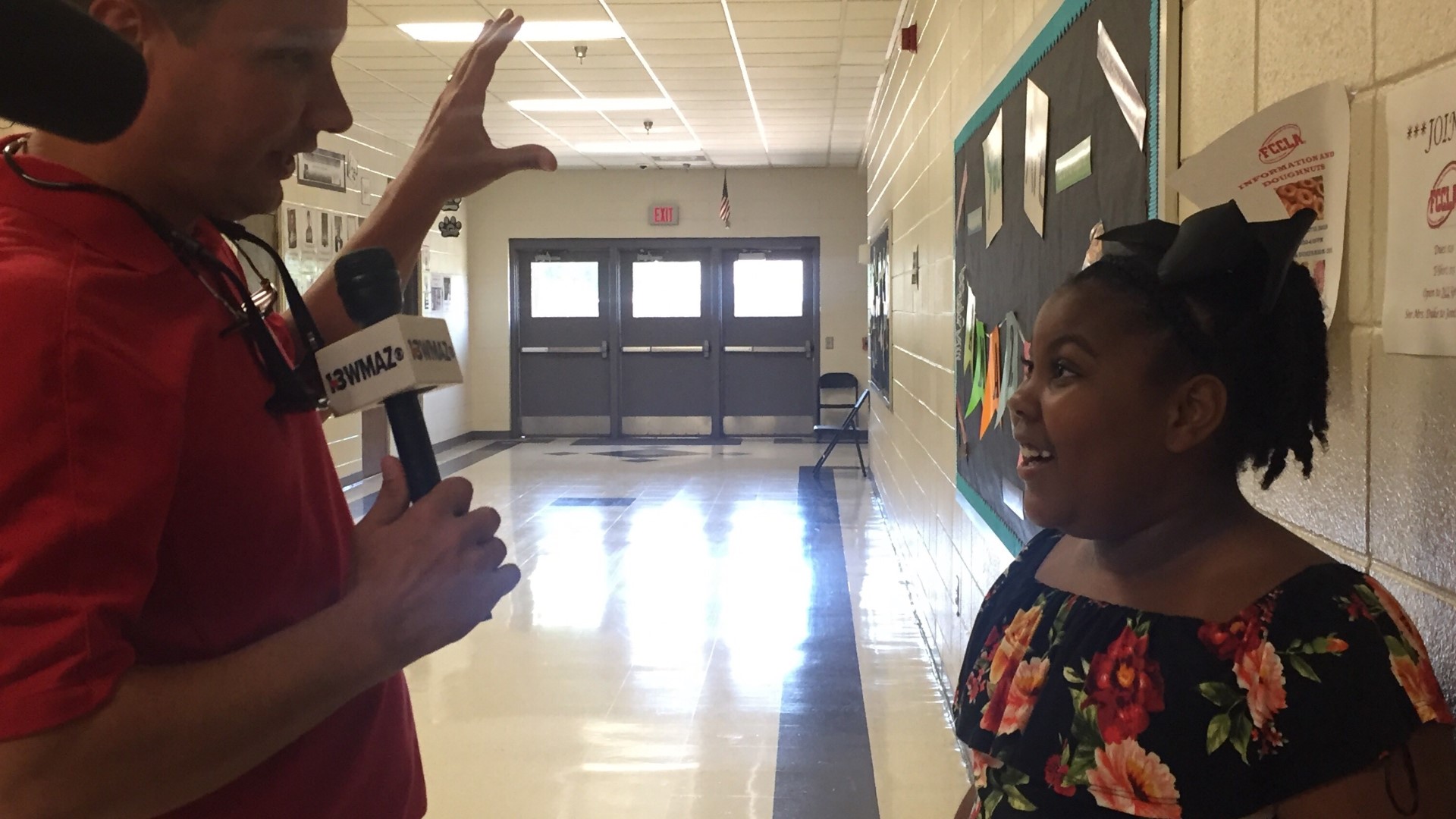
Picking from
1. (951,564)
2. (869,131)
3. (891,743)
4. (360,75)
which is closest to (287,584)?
(891,743)

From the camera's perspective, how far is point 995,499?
253 cm

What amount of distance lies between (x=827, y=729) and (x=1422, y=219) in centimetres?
274

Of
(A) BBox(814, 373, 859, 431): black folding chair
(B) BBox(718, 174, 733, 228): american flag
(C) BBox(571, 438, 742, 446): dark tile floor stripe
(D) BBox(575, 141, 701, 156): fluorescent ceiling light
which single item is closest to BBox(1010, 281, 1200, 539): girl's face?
(D) BBox(575, 141, 701, 156): fluorescent ceiling light

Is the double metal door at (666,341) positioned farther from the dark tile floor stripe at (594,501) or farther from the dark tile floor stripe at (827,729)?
the dark tile floor stripe at (827,729)

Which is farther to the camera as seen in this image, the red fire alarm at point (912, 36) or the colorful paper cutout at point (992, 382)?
the red fire alarm at point (912, 36)

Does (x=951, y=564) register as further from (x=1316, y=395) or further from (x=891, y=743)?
(x=1316, y=395)

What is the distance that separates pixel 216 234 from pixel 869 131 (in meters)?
8.51

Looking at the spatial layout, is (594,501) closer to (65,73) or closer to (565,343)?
(565,343)

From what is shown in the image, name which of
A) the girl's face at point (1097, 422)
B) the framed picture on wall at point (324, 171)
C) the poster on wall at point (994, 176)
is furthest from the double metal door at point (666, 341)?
the girl's face at point (1097, 422)

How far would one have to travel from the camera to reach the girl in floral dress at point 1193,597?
733 millimetres

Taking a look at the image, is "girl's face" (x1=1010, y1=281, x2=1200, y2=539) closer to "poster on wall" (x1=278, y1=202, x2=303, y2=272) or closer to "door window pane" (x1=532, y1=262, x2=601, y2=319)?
"poster on wall" (x1=278, y1=202, x2=303, y2=272)

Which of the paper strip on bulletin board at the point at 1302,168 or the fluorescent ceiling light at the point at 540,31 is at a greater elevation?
the fluorescent ceiling light at the point at 540,31

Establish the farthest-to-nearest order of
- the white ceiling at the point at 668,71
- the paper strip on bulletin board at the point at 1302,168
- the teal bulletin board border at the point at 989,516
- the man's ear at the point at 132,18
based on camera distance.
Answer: the white ceiling at the point at 668,71 < the teal bulletin board border at the point at 989,516 < the paper strip on bulletin board at the point at 1302,168 < the man's ear at the point at 132,18

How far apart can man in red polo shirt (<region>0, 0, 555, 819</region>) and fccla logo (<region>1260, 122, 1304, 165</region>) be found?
2.85 ft
